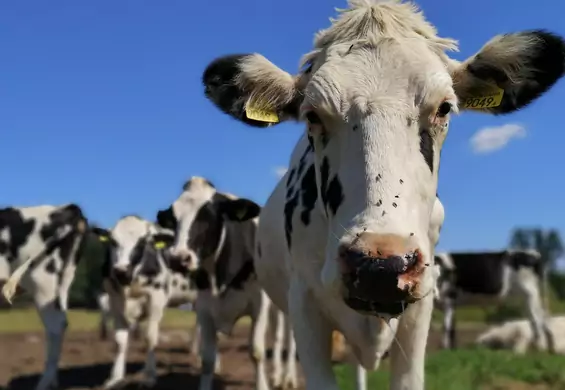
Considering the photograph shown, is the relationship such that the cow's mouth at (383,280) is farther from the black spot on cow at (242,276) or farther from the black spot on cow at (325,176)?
the black spot on cow at (242,276)

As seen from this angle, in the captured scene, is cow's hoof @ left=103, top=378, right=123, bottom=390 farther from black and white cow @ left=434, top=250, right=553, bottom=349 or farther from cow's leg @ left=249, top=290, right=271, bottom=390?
black and white cow @ left=434, top=250, right=553, bottom=349

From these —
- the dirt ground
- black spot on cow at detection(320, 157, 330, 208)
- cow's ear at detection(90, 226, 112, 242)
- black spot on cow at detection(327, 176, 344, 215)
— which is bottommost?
the dirt ground

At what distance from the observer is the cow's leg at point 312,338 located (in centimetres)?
368

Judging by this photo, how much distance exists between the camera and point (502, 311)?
22047mm

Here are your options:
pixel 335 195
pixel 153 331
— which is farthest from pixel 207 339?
pixel 335 195

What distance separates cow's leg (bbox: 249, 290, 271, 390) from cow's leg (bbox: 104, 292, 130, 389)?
2481 mm

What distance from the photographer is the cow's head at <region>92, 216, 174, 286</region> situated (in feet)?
35.6

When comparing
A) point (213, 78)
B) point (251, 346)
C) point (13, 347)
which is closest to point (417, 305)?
point (213, 78)

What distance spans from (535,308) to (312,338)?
16.6 metres

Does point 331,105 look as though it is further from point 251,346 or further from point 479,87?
point 251,346

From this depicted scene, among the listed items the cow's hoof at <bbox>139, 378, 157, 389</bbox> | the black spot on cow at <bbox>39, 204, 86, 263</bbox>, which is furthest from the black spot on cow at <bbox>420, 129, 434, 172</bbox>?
the black spot on cow at <bbox>39, 204, 86, 263</bbox>

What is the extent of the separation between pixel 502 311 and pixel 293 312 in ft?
64.7

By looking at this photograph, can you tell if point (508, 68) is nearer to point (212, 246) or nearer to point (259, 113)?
point (259, 113)

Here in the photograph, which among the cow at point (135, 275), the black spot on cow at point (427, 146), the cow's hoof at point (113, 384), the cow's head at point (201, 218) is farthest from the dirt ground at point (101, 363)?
the black spot on cow at point (427, 146)
